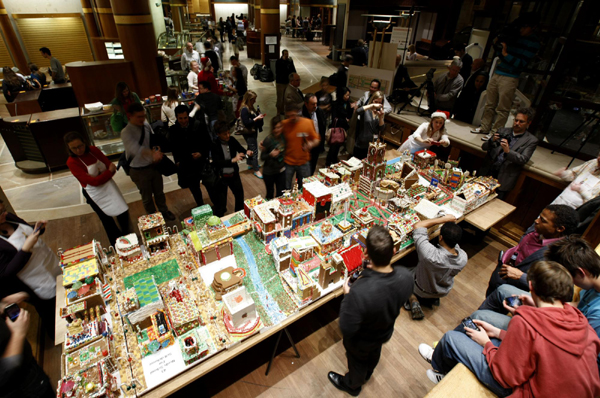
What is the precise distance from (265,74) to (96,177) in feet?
33.7

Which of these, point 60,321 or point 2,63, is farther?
point 2,63

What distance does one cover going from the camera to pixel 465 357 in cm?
235

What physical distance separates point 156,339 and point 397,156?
175 inches

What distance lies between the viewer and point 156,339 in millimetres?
2281

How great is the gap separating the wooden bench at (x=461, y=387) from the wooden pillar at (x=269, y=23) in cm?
1313

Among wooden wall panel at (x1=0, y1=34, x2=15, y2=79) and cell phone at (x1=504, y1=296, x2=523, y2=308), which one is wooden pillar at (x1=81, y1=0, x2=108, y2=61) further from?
cell phone at (x1=504, y1=296, x2=523, y2=308)

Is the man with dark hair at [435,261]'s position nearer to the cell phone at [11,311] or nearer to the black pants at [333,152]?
the black pants at [333,152]

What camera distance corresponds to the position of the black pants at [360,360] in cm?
235

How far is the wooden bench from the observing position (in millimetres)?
2184

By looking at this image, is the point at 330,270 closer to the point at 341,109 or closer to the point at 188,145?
the point at 188,145

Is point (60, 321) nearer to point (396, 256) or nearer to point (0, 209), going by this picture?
point (0, 209)

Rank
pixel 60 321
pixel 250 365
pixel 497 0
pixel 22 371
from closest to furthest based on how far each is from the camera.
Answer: pixel 22 371 → pixel 60 321 → pixel 250 365 → pixel 497 0

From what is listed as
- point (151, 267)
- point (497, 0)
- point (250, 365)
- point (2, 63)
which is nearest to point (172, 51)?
point (2, 63)

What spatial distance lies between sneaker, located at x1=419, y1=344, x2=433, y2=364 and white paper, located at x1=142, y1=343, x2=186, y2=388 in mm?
2359
